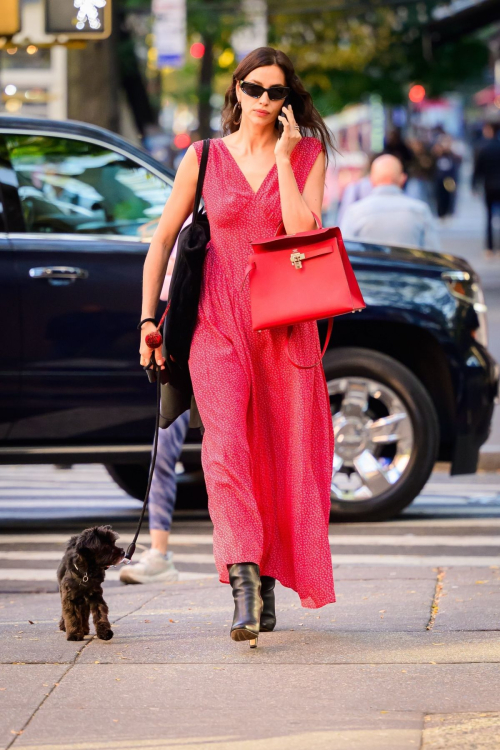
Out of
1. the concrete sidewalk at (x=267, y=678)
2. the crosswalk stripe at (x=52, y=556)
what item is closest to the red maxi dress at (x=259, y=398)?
the concrete sidewalk at (x=267, y=678)

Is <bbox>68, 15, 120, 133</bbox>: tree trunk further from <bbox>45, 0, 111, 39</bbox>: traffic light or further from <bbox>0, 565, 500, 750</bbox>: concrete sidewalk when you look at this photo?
<bbox>0, 565, 500, 750</bbox>: concrete sidewalk

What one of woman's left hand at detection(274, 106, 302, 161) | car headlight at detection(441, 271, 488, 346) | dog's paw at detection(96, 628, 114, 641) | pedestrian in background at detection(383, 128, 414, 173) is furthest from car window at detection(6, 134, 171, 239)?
pedestrian in background at detection(383, 128, 414, 173)

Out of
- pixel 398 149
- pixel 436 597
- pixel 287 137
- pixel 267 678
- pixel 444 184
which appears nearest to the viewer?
pixel 267 678

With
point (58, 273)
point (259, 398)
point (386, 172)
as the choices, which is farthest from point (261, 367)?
point (386, 172)

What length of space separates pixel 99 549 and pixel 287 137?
147 cm

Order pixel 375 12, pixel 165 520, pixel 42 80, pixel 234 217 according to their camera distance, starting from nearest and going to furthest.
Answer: pixel 234 217 → pixel 165 520 → pixel 42 80 → pixel 375 12

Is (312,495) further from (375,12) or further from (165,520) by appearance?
(375,12)

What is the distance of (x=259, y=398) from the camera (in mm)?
4727

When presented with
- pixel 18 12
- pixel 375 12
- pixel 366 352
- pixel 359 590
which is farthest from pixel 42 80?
pixel 359 590

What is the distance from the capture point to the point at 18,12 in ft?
32.2

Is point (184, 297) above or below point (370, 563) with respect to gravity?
above

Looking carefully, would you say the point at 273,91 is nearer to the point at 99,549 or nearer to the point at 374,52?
the point at 99,549

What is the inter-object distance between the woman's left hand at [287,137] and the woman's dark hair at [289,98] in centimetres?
10

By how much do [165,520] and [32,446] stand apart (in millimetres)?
1371
